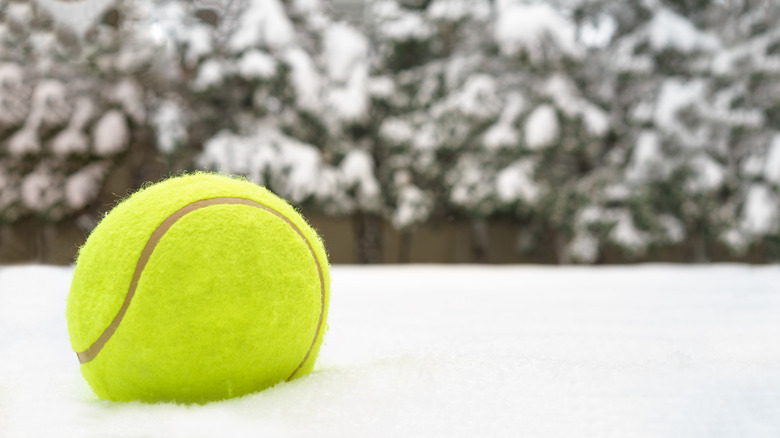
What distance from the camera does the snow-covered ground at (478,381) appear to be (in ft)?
3.05

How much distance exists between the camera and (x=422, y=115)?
273 inches

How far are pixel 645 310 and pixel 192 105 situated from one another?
5.53m

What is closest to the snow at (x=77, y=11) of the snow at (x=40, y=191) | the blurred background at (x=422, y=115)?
the blurred background at (x=422, y=115)

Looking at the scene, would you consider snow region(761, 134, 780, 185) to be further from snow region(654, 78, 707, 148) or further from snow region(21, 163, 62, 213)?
snow region(21, 163, 62, 213)

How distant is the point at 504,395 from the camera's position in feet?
3.59

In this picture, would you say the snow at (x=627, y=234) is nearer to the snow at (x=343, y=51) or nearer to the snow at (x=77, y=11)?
the snow at (x=343, y=51)

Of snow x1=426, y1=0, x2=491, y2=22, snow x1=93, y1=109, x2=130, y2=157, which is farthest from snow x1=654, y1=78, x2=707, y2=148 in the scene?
snow x1=93, y1=109, x2=130, y2=157

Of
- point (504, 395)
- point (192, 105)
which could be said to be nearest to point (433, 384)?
point (504, 395)

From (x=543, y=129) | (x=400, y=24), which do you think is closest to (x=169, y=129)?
(x=400, y=24)

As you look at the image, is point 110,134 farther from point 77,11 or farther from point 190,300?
point 190,300

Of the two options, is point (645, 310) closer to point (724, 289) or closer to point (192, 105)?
point (724, 289)

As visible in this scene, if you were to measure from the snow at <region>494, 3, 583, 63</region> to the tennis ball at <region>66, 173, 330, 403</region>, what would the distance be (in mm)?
5613

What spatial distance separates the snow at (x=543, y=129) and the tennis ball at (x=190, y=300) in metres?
5.42

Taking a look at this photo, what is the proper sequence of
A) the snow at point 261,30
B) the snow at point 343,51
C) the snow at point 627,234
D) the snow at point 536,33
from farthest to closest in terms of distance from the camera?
the snow at point 343,51
the snow at point 261,30
the snow at point 536,33
the snow at point 627,234
